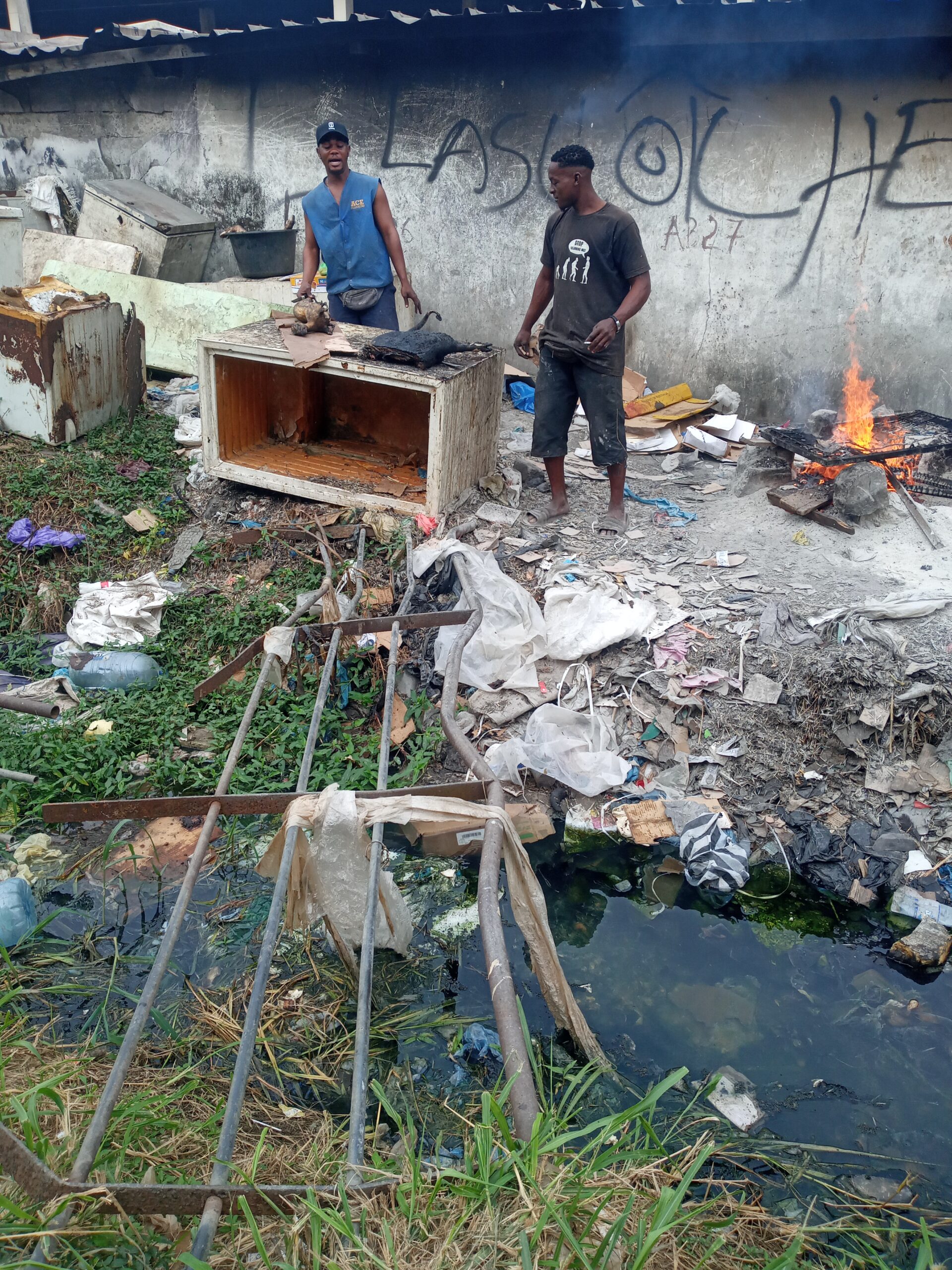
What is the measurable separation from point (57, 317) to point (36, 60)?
6.13m

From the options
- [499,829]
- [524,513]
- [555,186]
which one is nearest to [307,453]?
[524,513]

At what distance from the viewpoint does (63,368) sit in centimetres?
647

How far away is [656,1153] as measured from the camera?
79.8 inches

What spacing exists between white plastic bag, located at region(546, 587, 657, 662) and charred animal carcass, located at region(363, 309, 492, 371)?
1.55 m

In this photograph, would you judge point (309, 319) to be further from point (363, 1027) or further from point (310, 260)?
point (363, 1027)

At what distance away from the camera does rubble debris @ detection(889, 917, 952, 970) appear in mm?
3439

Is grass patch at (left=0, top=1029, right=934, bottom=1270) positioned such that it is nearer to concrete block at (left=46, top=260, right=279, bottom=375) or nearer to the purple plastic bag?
the purple plastic bag

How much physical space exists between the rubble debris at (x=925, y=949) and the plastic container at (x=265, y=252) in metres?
8.02

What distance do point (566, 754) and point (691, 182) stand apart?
5843 millimetres

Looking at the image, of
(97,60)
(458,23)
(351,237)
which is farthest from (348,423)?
(97,60)

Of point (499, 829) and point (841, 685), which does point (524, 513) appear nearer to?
point (841, 685)

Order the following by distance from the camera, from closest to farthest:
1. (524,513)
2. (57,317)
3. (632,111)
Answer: (524,513), (57,317), (632,111)

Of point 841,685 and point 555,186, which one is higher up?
point 555,186

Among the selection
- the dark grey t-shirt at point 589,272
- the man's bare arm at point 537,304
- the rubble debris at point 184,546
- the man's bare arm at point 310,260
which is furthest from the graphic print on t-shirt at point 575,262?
the rubble debris at point 184,546
